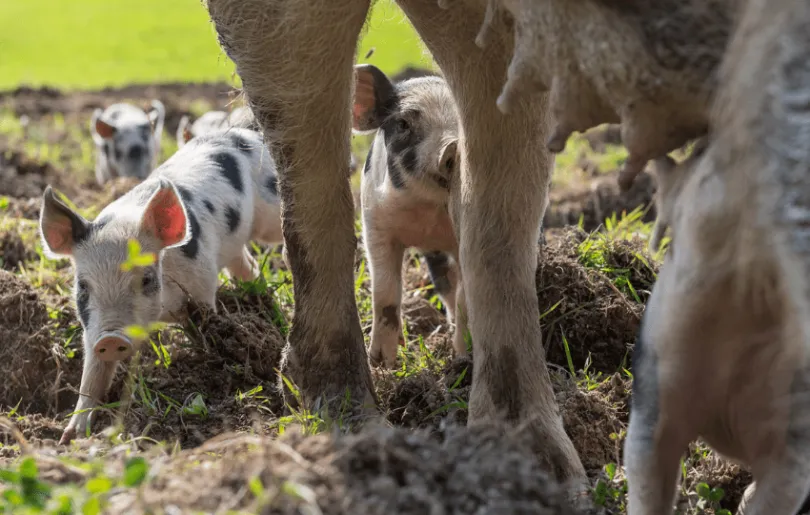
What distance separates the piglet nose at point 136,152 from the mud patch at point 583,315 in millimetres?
5038

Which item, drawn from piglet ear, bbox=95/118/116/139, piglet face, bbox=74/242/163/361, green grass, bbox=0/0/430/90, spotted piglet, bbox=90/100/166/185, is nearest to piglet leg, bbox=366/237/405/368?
piglet face, bbox=74/242/163/361

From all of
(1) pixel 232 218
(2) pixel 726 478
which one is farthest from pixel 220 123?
(2) pixel 726 478

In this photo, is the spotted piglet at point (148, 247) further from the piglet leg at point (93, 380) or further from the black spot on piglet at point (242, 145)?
the black spot on piglet at point (242, 145)

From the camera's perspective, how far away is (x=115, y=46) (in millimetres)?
18938

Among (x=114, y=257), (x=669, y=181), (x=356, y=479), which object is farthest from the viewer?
(x=114, y=257)

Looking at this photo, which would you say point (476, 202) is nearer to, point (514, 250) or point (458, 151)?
point (514, 250)

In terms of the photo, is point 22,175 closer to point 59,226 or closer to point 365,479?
point 59,226

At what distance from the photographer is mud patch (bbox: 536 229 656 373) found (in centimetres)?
455

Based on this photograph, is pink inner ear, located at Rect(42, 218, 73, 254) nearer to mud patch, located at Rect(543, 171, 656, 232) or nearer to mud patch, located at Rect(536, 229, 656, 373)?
mud patch, located at Rect(536, 229, 656, 373)

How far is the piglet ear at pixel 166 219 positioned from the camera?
468 cm

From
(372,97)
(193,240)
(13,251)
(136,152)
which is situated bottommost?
(13,251)

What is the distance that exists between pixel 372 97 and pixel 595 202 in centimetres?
266

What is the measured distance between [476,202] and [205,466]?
1.62 m

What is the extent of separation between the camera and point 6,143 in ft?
33.2
